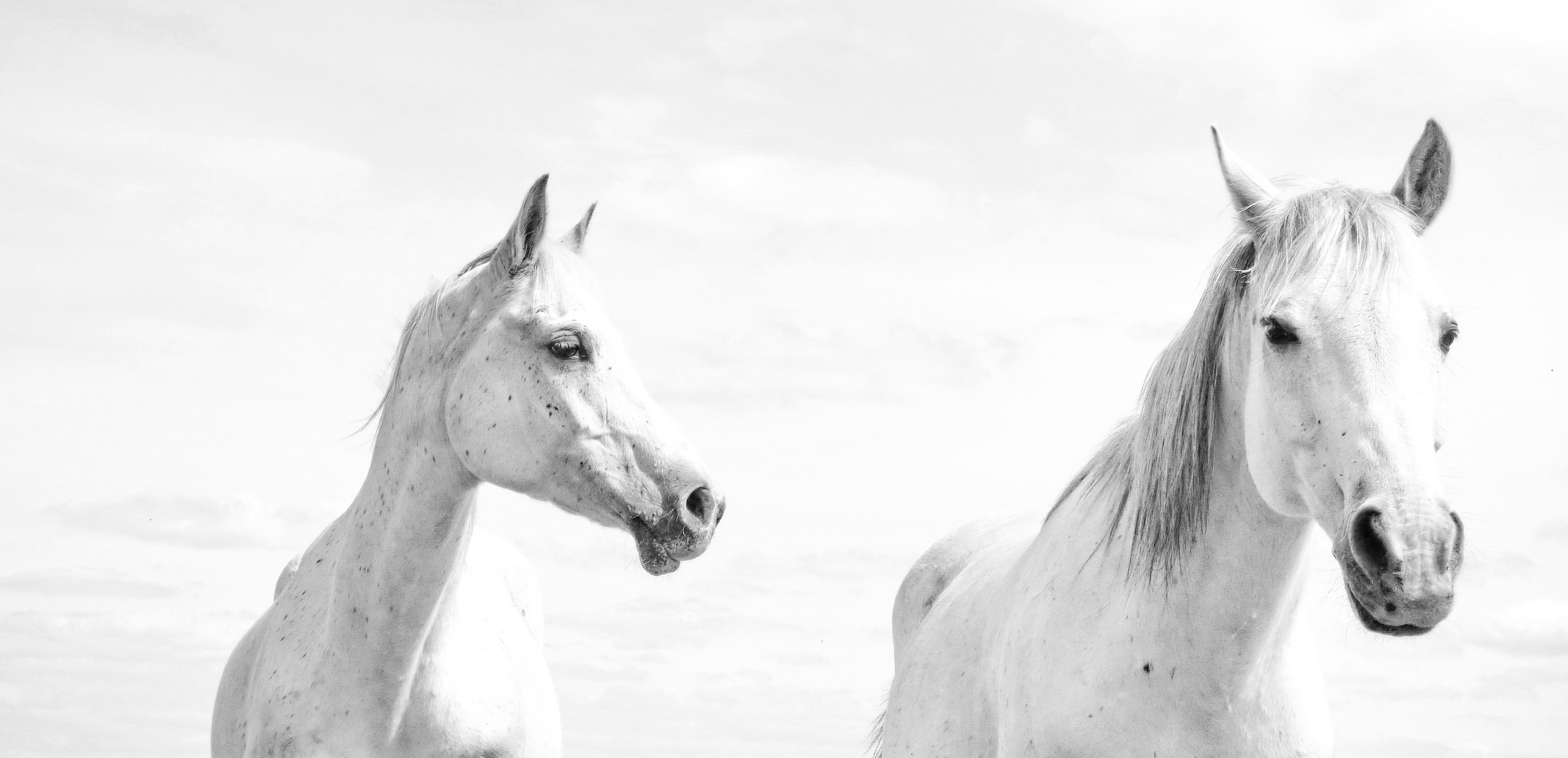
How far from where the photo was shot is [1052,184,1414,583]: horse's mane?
3787 mm

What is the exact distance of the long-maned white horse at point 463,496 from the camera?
5.02 metres

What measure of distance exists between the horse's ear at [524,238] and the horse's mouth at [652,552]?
1.16 m

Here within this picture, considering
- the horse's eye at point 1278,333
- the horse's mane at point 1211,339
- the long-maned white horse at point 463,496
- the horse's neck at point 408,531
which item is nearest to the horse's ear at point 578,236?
the long-maned white horse at point 463,496

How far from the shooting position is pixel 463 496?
532 cm

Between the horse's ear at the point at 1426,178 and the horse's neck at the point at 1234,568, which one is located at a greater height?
the horse's ear at the point at 1426,178

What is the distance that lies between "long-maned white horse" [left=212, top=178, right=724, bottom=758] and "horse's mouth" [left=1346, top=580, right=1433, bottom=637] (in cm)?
226

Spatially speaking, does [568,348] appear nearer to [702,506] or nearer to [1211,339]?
[702,506]

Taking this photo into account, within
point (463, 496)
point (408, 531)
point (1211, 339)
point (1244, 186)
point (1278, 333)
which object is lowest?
point (408, 531)

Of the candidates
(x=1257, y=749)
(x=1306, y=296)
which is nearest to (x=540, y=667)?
(x=1257, y=749)

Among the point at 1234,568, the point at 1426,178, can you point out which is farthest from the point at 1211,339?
the point at 1426,178

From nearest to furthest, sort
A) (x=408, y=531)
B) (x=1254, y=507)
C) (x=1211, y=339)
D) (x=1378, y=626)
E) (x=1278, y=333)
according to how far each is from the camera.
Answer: (x=1378, y=626), (x=1278, y=333), (x=1254, y=507), (x=1211, y=339), (x=408, y=531)

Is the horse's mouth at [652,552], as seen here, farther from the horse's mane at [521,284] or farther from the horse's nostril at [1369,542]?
the horse's nostril at [1369,542]

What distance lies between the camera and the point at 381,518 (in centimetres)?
540

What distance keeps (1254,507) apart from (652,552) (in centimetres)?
209
